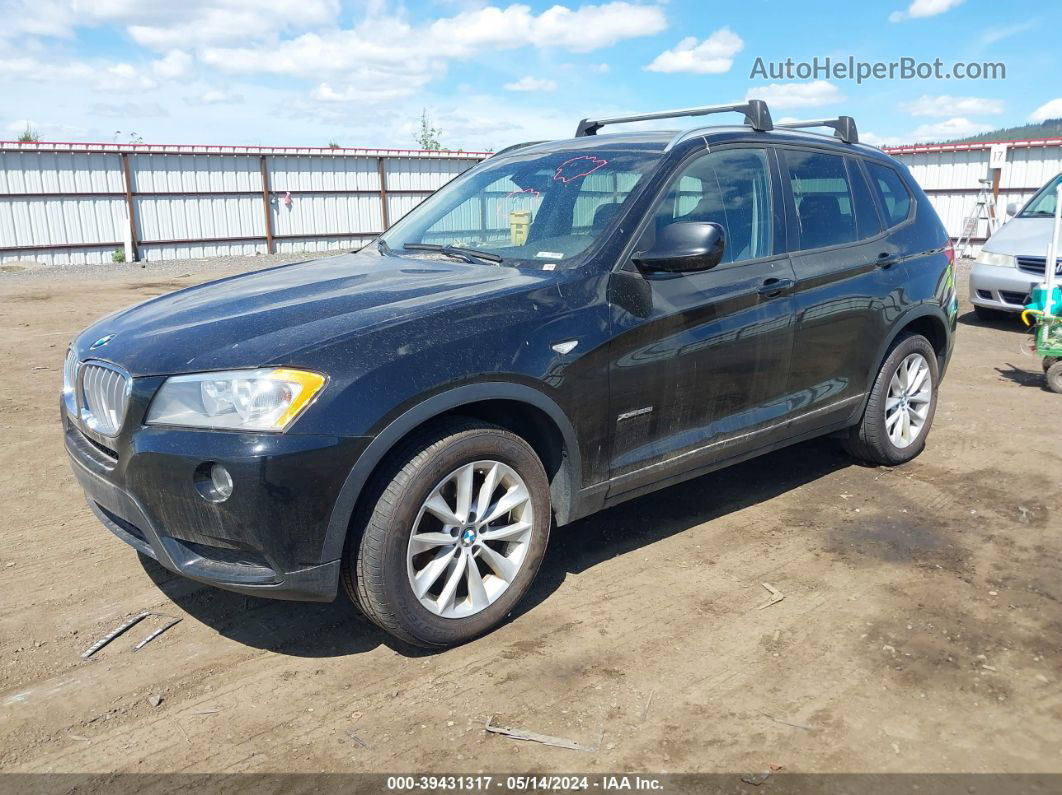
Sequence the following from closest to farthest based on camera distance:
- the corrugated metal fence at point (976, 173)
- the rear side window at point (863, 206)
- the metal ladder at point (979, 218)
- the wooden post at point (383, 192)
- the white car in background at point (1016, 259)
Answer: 1. the rear side window at point (863, 206)
2. the white car in background at point (1016, 259)
3. the corrugated metal fence at point (976, 173)
4. the metal ladder at point (979, 218)
5. the wooden post at point (383, 192)

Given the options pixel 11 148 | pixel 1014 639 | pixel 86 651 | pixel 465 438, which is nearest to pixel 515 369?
pixel 465 438

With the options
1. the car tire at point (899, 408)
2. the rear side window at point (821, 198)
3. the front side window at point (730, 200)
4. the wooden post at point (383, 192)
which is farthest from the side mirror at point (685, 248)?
the wooden post at point (383, 192)

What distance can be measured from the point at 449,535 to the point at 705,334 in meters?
1.49

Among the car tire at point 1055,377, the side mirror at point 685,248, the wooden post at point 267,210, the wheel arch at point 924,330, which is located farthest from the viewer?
the wooden post at point 267,210

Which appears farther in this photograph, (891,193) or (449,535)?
(891,193)

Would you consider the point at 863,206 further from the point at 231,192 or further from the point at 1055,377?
the point at 231,192

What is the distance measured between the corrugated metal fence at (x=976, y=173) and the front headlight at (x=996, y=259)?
984 centimetres

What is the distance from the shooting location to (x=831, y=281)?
14.8 ft

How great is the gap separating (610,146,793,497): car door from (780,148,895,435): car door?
0.44 ft

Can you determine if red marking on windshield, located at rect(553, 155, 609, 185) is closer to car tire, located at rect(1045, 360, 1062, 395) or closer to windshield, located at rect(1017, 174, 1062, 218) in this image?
car tire, located at rect(1045, 360, 1062, 395)

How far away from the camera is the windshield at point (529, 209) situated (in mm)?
3809

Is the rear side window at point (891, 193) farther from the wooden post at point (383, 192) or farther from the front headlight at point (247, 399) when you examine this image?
the wooden post at point (383, 192)

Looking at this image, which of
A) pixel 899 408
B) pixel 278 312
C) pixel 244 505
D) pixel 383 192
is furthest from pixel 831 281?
pixel 383 192

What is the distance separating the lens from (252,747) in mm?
2752
